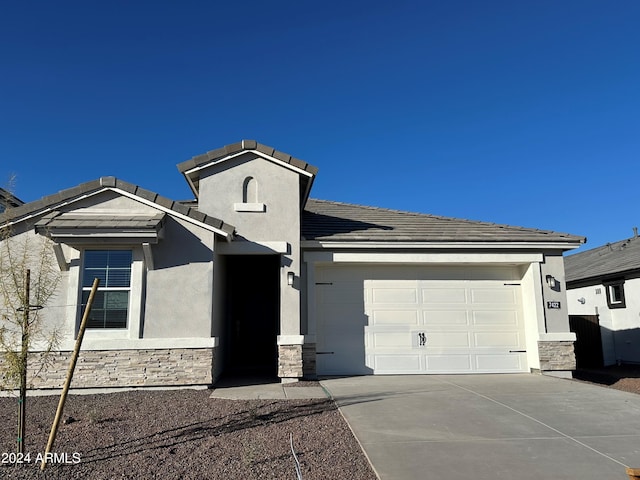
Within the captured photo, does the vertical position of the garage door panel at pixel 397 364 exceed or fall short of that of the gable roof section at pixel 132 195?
it falls short

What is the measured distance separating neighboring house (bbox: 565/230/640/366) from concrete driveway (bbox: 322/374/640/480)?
233 inches

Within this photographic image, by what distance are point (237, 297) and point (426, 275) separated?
5.79 m

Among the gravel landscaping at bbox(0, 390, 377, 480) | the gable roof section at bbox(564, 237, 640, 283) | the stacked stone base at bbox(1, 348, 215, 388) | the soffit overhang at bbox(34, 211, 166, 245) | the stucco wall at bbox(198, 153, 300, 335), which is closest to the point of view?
the gravel landscaping at bbox(0, 390, 377, 480)

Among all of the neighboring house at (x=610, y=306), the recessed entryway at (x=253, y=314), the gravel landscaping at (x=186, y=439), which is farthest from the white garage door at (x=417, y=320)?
the neighboring house at (x=610, y=306)

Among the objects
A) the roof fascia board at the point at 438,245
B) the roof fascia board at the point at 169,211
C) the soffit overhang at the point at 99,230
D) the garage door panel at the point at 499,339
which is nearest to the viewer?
the soffit overhang at the point at 99,230

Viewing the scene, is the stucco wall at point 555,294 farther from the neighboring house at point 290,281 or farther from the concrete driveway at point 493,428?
the concrete driveway at point 493,428

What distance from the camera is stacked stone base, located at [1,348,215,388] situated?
30.1 feet

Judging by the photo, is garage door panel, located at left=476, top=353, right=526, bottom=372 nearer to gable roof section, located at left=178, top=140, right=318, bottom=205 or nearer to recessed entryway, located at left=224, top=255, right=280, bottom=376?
recessed entryway, located at left=224, top=255, right=280, bottom=376

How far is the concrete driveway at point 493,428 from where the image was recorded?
5.02 meters

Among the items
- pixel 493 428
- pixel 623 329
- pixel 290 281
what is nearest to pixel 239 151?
pixel 290 281

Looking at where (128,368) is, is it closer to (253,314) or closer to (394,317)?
(253,314)

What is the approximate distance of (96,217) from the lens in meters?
9.68

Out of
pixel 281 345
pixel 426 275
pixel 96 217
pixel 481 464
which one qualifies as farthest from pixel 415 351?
pixel 96 217

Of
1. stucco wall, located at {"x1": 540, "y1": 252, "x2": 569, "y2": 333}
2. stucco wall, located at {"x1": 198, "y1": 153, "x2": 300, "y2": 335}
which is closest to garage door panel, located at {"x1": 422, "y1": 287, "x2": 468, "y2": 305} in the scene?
stucco wall, located at {"x1": 540, "y1": 252, "x2": 569, "y2": 333}
